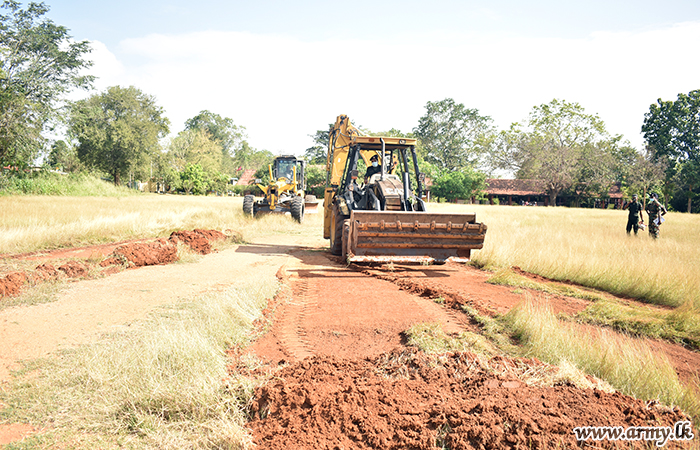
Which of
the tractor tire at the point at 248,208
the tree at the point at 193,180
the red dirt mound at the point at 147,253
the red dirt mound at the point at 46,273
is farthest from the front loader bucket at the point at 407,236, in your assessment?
the tree at the point at 193,180

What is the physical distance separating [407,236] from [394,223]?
0.37 meters

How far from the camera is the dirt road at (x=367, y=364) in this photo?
108 inches

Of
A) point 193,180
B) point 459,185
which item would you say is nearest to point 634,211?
point 459,185

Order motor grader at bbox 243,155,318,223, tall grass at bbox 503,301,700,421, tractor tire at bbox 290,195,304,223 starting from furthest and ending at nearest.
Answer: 1. motor grader at bbox 243,155,318,223
2. tractor tire at bbox 290,195,304,223
3. tall grass at bbox 503,301,700,421

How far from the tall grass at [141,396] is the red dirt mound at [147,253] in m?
5.07

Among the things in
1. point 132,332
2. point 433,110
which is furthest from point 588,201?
point 132,332

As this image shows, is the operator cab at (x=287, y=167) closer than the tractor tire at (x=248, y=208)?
No

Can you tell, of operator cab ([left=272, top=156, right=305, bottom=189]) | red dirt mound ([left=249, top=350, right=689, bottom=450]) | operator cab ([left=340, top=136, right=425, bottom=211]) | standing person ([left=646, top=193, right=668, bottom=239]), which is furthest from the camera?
operator cab ([left=272, top=156, right=305, bottom=189])

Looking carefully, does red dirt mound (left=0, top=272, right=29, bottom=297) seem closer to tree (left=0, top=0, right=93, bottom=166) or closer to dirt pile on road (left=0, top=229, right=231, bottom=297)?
dirt pile on road (left=0, top=229, right=231, bottom=297)

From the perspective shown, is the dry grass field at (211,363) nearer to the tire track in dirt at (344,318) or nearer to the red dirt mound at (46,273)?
the tire track in dirt at (344,318)

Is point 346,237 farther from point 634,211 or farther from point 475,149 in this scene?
point 475,149

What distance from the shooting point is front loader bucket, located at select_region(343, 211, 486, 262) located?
27.7 ft

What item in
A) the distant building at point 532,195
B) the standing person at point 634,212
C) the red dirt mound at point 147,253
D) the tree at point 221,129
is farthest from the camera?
the tree at point 221,129

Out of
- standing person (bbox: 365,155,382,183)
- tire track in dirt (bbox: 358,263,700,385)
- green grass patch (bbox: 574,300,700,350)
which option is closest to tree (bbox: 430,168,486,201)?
standing person (bbox: 365,155,382,183)
